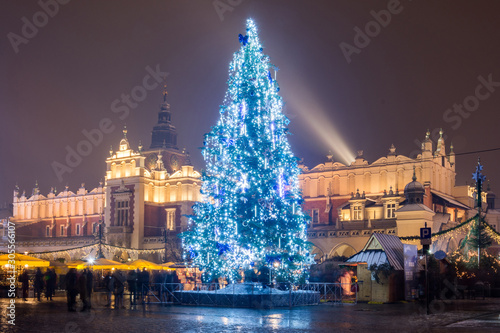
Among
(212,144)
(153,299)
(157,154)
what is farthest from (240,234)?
(157,154)

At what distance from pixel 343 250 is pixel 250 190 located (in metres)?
31.8

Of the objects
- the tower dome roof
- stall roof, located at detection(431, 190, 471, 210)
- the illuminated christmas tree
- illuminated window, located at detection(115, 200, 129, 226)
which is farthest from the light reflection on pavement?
illuminated window, located at detection(115, 200, 129, 226)

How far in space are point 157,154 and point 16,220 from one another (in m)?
25.8

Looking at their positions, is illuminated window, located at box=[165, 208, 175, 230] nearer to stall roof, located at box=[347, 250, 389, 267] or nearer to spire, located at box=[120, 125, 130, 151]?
spire, located at box=[120, 125, 130, 151]

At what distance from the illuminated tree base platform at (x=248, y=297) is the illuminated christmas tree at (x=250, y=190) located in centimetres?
122

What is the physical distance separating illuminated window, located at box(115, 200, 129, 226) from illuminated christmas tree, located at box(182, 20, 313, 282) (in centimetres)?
4288

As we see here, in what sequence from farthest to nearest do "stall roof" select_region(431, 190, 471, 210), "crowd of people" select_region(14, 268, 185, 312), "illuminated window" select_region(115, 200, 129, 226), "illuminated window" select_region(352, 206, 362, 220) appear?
"illuminated window" select_region(115, 200, 129, 226) < "illuminated window" select_region(352, 206, 362, 220) < "stall roof" select_region(431, 190, 471, 210) < "crowd of people" select_region(14, 268, 185, 312)

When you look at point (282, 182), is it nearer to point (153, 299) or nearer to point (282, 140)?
point (282, 140)

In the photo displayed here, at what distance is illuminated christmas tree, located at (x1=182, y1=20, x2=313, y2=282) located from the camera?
24172mm

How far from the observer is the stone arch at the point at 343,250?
51656 mm

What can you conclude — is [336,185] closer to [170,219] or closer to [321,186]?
[321,186]

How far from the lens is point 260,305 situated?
22047 millimetres

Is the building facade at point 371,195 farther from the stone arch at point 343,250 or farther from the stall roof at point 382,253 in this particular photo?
the stall roof at point 382,253

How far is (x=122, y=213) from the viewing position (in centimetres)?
6738
